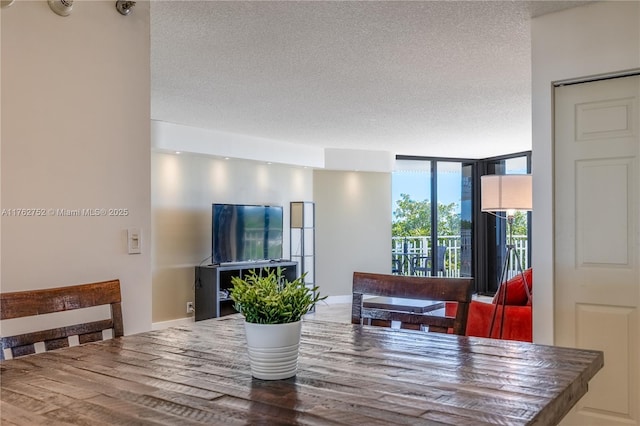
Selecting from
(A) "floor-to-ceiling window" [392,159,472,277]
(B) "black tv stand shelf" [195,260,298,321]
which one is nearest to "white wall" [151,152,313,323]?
(B) "black tv stand shelf" [195,260,298,321]

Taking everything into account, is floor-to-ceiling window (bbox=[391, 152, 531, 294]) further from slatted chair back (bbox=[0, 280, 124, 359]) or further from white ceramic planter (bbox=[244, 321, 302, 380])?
white ceramic planter (bbox=[244, 321, 302, 380])

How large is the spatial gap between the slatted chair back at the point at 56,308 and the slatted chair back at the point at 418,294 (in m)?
0.90

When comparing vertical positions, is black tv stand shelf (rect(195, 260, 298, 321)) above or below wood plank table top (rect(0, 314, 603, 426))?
below

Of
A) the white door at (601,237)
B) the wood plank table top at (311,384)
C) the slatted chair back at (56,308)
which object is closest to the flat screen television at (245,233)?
the white door at (601,237)

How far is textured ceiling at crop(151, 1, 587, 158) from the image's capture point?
9.37ft

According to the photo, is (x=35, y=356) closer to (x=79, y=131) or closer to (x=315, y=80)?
(x=79, y=131)

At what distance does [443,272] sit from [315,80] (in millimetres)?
5583

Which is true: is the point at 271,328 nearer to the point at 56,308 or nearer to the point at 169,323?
the point at 56,308

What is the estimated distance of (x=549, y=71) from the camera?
9.53 ft

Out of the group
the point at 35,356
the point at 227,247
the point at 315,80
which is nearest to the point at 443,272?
the point at 227,247

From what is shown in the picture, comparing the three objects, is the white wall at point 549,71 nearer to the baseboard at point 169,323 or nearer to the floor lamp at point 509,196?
the floor lamp at point 509,196

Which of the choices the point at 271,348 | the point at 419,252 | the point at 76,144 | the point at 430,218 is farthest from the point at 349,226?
the point at 271,348

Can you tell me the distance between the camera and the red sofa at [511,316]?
364cm

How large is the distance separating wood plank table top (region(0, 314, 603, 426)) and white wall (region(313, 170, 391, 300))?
643 centimetres
